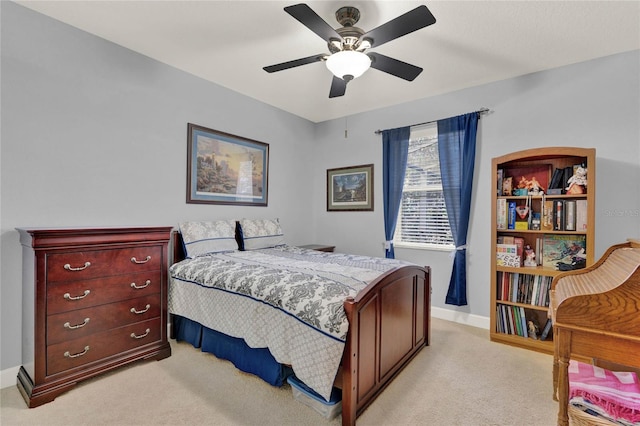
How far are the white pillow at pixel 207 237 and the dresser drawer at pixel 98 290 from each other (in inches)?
17.7

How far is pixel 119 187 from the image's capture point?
269 centimetres

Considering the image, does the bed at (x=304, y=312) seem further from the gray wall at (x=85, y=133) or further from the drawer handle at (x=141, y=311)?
the gray wall at (x=85, y=133)

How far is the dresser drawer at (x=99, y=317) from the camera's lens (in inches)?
78.3

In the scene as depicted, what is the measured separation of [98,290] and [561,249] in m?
3.85

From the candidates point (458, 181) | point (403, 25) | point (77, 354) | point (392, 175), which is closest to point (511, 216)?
point (458, 181)

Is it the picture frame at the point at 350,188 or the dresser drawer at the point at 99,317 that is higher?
the picture frame at the point at 350,188

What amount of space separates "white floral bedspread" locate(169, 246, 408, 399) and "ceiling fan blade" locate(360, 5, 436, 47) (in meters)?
1.58

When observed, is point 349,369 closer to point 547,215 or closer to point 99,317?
point 99,317

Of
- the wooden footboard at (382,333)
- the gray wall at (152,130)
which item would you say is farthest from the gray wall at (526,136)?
the wooden footboard at (382,333)

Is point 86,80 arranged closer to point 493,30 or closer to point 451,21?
point 451,21

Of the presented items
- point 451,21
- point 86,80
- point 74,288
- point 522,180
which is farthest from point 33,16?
point 522,180

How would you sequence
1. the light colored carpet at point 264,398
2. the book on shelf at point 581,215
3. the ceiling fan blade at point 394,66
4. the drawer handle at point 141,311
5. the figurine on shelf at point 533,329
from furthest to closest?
1. the figurine on shelf at point 533,329
2. the book on shelf at point 581,215
3. the drawer handle at point 141,311
4. the ceiling fan blade at point 394,66
5. the light colored carpet at point 264,398

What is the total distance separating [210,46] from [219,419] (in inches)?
111

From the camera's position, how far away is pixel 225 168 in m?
3.54
